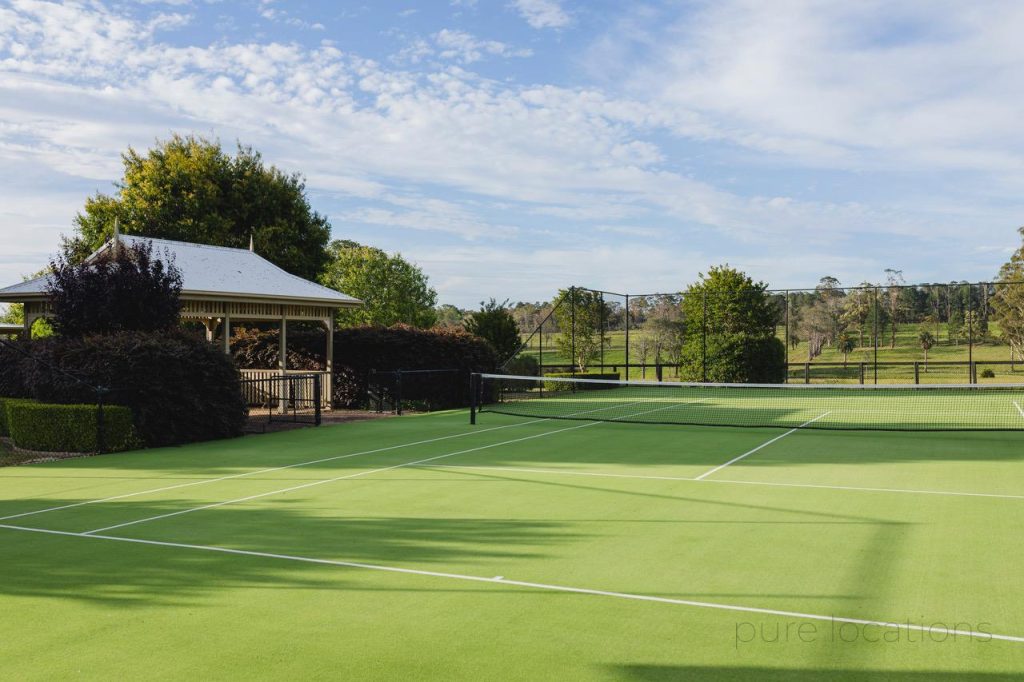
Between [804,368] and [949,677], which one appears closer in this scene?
[949,677]

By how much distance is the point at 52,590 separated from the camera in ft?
20.8

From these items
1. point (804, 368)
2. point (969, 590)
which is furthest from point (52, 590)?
point (804, 368)

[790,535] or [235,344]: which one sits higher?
[235,344]

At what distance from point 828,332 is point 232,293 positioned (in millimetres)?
27056

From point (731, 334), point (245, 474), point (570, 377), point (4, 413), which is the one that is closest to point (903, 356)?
point (731, 334)

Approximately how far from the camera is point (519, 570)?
22.1 feet

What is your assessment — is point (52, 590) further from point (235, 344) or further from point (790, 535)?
point (235, 344)

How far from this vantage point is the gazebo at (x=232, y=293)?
20047 mm

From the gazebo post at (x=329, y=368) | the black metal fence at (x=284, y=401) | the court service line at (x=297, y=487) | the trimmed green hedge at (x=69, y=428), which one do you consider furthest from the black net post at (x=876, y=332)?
the trimmed green hedge at (x=69, y=428)

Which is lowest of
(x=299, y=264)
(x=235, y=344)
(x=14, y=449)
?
(x=14, y=449)

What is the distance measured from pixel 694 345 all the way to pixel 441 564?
2962 centimetres

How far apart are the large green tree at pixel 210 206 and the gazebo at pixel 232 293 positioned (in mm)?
9046

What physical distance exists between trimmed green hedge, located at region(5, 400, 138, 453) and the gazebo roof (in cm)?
481

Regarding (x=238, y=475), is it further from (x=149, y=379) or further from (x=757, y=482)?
(x=757, y=482)
